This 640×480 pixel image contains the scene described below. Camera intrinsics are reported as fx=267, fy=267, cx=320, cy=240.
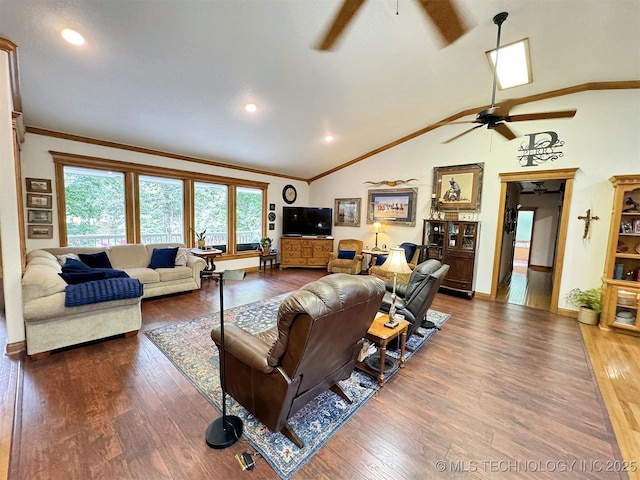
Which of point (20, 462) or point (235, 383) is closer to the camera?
point (20, 462)

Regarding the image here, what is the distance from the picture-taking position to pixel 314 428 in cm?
185

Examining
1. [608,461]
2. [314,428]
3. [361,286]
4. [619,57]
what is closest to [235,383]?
[314,428]

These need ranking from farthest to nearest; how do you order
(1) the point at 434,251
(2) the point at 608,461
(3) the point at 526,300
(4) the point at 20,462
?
1. (1) the point at 434,251
2. (3) the point at 526,300
3. (2) the point at 608,461
4. (4) the point at 20,462

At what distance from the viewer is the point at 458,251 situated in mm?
5027

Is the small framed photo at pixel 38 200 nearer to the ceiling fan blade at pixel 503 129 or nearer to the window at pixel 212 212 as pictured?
the window at pixel 212 212

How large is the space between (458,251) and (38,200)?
22.7 feet

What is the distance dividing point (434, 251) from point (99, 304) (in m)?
5.31

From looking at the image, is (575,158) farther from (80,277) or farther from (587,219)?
(80,277)

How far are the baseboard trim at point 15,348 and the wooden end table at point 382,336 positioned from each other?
331 centimetres

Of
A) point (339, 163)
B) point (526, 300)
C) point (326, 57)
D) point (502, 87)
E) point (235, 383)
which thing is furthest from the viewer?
point (339, 163)

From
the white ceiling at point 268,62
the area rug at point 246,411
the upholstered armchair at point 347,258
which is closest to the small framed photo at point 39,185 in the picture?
the white ceiling at point 268,62

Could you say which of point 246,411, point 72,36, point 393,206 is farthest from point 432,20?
point 246,411

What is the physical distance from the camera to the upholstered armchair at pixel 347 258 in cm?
638

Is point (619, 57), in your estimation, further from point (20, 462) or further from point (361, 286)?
point (20, 462)
